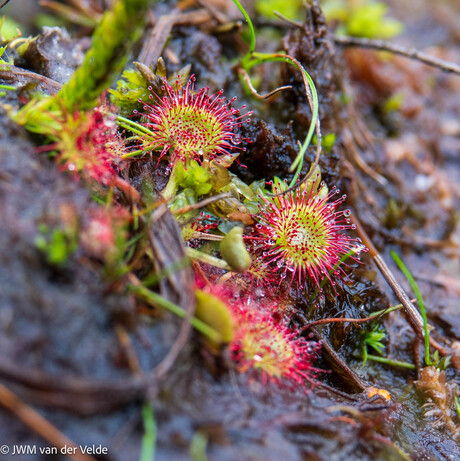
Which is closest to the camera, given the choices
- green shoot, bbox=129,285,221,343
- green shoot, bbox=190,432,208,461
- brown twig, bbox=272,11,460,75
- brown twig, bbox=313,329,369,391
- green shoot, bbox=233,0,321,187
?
green shoot, bbox=190,432,208,461

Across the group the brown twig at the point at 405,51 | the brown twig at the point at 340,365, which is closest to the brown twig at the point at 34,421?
the brown twig at the point at 340,365

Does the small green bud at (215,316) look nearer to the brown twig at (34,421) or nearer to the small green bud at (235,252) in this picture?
the small green bud at (235,252)

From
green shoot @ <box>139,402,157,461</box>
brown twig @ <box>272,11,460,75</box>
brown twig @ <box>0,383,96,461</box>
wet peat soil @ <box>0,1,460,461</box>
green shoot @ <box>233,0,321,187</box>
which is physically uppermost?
brown twig @ <box>272,11,460,75</box>

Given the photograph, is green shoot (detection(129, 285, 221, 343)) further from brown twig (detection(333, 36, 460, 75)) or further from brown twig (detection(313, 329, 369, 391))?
brown twig (detection(333, 36, 460, 75))

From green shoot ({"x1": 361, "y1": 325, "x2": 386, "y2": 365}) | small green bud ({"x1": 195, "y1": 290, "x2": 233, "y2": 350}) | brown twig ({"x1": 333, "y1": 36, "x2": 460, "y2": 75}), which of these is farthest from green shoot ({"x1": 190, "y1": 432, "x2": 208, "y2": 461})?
brown twig ({"x1": 333, "y1": 36, "x2": 460, "y2": 75})

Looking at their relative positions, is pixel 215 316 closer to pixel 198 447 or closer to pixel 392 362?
pixel 198 447

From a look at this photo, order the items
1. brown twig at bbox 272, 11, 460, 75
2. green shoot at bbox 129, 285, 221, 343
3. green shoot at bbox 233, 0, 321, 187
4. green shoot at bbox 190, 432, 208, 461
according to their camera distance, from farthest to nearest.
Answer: brown twig at bbox 272, 11, 460, 75
green shoot at bbox 233, 0, 321, 187
green shoot at bbox 129, 285, 221, 343
green shoot at bbox 190, 432, 208, 461

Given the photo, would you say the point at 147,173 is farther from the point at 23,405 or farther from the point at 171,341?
the point at 23,405
